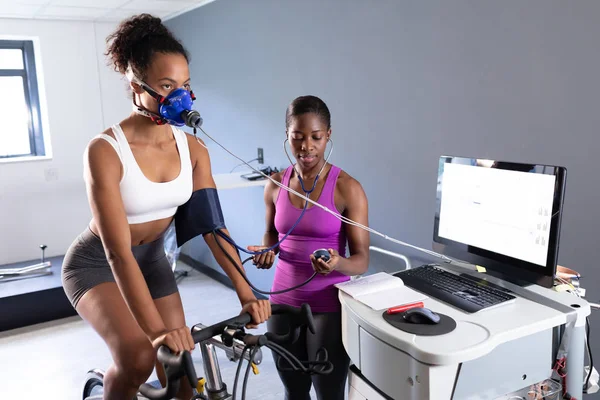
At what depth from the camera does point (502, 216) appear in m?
1.54

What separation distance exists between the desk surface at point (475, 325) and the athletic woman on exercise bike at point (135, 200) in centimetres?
32

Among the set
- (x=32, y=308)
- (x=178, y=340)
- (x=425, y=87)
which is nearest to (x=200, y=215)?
(x=178, y=340)

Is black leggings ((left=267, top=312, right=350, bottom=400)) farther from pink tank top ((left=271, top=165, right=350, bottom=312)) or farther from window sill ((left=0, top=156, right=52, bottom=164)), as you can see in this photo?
window sill ((left=0, top=156, right=52, bottom=164))

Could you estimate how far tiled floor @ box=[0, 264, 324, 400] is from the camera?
2795 millimetres

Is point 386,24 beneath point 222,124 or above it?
above

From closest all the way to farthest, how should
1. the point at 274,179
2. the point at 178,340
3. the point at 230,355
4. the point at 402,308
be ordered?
the point at 178,340
the point at 230,355
the point at 402,308
the point at 274,179

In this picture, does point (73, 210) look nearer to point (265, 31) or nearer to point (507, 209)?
point (265, 31)

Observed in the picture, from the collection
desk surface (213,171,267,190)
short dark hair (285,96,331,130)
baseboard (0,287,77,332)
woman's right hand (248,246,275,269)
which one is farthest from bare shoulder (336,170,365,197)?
baseboard (0,287,77,332)

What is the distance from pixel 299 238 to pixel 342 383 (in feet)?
1.61

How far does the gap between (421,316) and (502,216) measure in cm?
41

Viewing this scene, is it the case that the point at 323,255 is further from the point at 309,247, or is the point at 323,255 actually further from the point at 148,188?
the point at 148,188

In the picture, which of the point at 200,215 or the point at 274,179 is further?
the point at 274,179

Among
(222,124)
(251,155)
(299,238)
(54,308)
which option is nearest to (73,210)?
(54,308)

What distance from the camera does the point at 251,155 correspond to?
3709 mm
